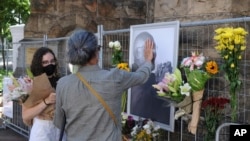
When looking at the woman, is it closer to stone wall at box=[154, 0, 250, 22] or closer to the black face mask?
the black face mask

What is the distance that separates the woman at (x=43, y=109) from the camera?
3484 mm

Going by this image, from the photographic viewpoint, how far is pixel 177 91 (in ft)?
11.3

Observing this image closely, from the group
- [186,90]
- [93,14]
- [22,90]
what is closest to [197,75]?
[186,90]

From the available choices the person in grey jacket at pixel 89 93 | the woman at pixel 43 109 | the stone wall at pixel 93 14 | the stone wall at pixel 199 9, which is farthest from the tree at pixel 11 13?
the person in grey jacket at pixel 89 93

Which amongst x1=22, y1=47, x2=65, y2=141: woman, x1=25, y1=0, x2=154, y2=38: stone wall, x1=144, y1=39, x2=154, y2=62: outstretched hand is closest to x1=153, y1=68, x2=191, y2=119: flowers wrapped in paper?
x1=144, y1=39, x2=154, y2=62: outstretched hand

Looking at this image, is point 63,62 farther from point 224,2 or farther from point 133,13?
point 224,2

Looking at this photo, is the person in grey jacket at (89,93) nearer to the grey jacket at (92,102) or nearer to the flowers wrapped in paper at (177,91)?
the grey jacket at (92,102)

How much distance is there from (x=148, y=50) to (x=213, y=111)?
936 mm

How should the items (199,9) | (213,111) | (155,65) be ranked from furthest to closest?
(199,9) < (155,65) < (213,111)

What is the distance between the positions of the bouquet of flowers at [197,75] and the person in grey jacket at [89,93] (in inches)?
28.5

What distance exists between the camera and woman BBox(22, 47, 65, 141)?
348 centimetres

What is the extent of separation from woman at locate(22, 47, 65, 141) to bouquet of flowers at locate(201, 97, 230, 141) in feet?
4.32

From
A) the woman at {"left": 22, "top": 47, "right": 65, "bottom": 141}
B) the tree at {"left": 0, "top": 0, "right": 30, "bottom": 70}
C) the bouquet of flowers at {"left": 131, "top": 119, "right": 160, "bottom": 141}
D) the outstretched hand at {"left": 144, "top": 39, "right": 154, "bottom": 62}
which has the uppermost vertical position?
the tree at {"left": 0, "top": 0, "right": 30, "bottom": 70}

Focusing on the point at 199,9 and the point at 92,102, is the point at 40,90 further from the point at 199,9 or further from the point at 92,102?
the point at 199,9
